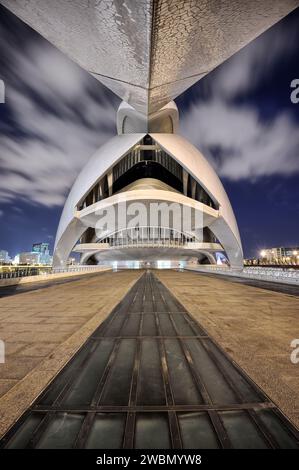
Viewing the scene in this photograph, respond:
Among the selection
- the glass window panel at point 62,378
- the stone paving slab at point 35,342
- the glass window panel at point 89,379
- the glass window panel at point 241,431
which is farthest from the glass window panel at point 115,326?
the glass window panel at point 241,431

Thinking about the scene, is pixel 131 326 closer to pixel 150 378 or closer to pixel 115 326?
pixel 115 326

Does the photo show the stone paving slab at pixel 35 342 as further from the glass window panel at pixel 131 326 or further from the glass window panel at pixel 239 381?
the glass window panel at pixel 239 381

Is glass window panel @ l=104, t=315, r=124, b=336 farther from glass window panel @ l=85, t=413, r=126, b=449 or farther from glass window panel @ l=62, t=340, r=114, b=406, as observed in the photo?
glass window panel @ l=85, t=413, r=126, b=449

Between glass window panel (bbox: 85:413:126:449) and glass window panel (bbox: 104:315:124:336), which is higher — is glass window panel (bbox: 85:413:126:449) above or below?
above

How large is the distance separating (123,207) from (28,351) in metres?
25.4

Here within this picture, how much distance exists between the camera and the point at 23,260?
124 meters

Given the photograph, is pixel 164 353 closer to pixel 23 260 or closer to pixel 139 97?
pixel 139 97

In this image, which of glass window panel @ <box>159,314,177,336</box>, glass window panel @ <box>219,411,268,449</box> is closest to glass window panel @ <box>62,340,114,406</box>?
glass window panel @ <box>159,314,177,336</box>

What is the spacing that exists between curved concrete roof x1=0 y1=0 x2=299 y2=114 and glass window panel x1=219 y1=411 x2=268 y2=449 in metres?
4.15

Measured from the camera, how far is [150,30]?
2764 mm

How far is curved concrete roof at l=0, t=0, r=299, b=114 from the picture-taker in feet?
8.92

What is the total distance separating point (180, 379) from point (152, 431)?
721 millimetres

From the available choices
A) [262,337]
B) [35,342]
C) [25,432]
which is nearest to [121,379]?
[25,432]

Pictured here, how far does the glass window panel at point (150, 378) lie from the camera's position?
6.00ft
